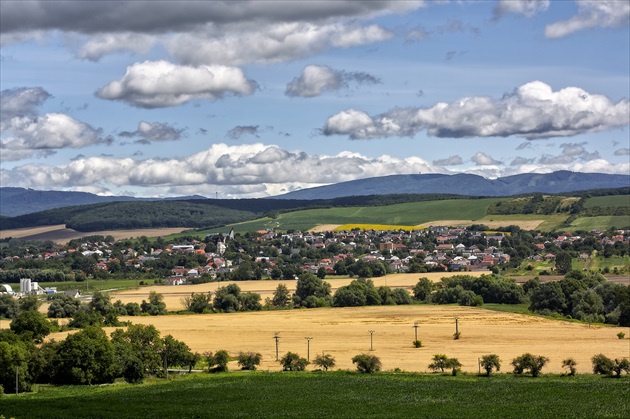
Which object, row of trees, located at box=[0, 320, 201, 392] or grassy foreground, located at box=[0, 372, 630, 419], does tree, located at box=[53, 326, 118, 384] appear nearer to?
row of trees, located at box=[0, 320, 201, 392]

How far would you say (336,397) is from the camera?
58.3 meters

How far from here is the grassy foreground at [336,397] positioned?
52625mm

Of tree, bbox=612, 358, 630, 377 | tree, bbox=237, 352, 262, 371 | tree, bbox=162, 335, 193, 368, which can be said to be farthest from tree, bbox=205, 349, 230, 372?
tree, bbox=612, 358, 630, 377

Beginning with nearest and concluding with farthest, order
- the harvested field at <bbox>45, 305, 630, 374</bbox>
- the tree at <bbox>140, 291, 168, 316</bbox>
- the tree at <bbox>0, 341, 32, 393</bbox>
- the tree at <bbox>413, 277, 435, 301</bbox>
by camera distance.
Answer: the tree at <bbox>0, 341, 32, 393</bbox> < the harvested field at <bbox>45, 305, 630, 374</bbox> < the tree at <bbox>140, 291, 168, 316</bbox> < the tree at <bbox>413, 277, 435, 301</bbox>

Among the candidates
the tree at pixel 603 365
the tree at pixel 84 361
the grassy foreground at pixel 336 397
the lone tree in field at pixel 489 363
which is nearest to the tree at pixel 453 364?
the lone tree in field at pixel 489 363

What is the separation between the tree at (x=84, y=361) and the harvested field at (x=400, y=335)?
10693 mm

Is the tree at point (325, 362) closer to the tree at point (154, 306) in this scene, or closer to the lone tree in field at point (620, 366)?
the lone tree in field at point (620, 366)

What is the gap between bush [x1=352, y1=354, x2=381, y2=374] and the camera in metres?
68.6

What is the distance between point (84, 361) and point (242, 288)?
73.1 metres

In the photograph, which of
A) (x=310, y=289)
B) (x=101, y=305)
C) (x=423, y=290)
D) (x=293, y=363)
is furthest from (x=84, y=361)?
(x=423, y=290)

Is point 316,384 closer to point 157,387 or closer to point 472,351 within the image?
point 157,387

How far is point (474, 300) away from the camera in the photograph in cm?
11556

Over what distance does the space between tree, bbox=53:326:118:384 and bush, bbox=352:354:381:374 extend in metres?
18.3

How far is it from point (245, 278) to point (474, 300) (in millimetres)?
54754
